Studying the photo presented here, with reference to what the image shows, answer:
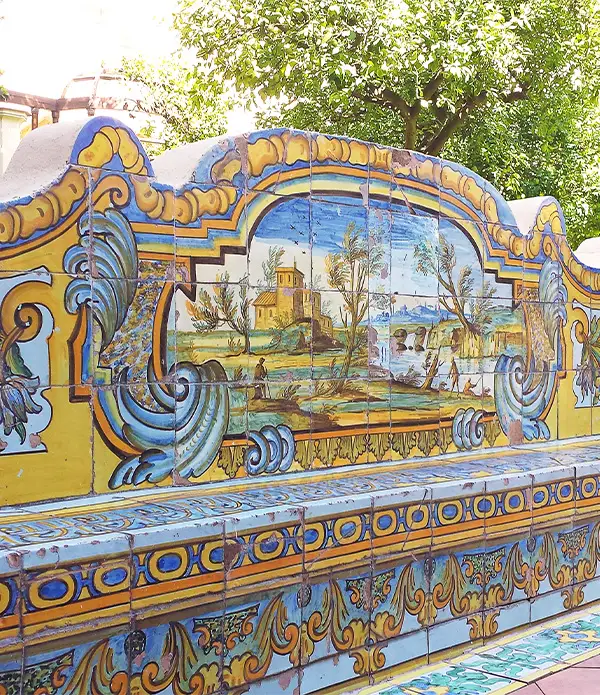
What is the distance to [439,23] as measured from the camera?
32.9 ft

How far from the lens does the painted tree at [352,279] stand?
4.38 meters

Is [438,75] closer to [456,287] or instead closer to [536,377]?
[536,377]

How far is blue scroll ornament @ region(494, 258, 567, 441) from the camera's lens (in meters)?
5.20

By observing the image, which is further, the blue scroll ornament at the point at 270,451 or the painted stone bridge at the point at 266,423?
the blue scroll ornament at the point at 270,451

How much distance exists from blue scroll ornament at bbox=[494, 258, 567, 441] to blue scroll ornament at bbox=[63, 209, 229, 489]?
6.17 feet

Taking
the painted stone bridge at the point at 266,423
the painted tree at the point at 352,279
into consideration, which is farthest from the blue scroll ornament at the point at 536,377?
the painted tree at the point at 352,279

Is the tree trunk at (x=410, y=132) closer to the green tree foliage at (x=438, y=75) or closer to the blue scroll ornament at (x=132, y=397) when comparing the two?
the green tree foliage at (x=438, y=75)

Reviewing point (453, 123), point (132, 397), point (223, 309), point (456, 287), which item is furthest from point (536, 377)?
point (453, 123)

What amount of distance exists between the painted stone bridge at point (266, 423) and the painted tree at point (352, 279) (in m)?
0.01

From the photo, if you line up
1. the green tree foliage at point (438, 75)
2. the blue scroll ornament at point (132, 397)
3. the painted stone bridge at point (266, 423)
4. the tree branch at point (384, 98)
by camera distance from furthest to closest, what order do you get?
1. the tree branch at point (384, 98)
2. the green tree foliage at point (438, 75)
3. the blue scroll ornament at point (132, 397)
4. the painted stone bridge at point (266, 423)

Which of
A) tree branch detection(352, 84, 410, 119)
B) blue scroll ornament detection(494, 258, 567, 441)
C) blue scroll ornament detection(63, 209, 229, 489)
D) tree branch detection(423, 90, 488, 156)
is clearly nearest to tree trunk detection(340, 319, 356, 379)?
blue scroll ornament detection(63, 209, 229, 489)

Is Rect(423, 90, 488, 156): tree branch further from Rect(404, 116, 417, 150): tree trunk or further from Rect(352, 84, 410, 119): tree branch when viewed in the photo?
Rect(352, 84, 410, 119): tree branch

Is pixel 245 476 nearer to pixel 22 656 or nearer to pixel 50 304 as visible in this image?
pixel 50 304

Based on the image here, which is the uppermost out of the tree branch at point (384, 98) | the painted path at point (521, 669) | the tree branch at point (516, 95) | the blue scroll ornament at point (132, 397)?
the tree branch at point (516, 95)
